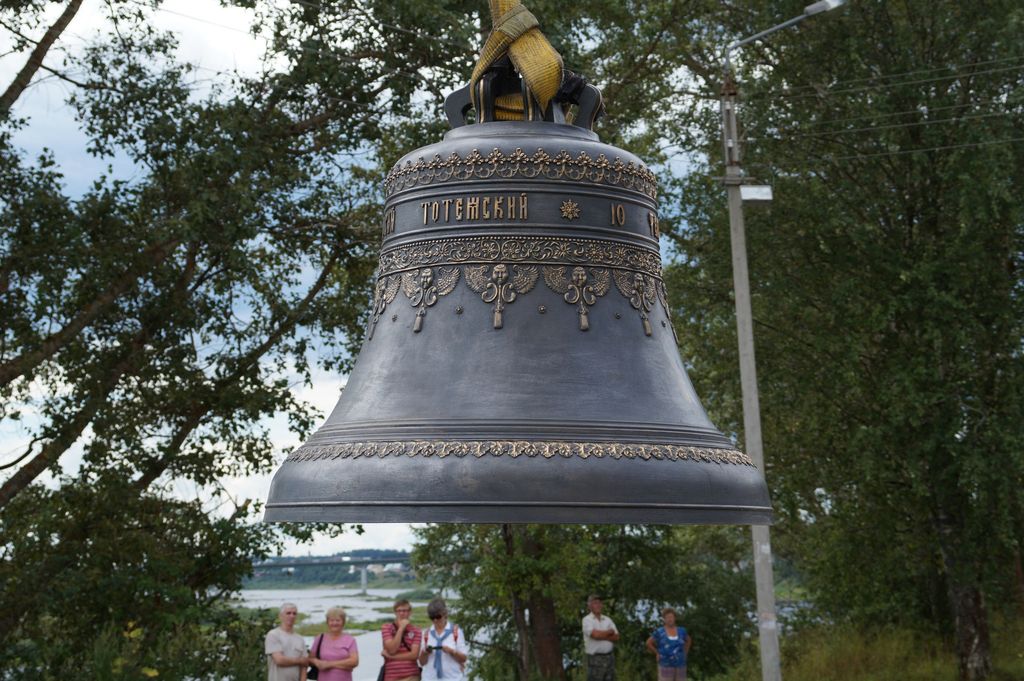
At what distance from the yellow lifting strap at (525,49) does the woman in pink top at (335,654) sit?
5.63 metres

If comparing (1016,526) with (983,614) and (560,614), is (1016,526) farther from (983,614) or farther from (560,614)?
(560,614)

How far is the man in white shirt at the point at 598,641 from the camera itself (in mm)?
12000

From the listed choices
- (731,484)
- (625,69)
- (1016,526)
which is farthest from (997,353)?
(731,484)

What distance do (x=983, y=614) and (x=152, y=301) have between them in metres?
11.0

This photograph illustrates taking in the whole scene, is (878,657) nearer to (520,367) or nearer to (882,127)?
(882,127)

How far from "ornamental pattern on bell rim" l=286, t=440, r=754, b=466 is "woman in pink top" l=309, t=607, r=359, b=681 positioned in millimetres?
5392

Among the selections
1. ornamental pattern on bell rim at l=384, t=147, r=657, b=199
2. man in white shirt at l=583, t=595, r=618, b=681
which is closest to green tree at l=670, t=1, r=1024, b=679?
man in white shirt at l=583, t=595, r=618, b=681

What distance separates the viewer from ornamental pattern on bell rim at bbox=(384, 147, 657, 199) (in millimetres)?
3238

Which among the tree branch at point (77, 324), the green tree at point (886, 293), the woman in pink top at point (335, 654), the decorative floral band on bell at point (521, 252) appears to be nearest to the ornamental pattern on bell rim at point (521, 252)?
the decorative floral band on bell at point (521, 252)

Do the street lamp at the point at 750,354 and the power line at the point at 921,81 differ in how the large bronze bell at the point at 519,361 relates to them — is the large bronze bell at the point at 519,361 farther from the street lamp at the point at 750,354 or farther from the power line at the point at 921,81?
the power line at the point at 921,81

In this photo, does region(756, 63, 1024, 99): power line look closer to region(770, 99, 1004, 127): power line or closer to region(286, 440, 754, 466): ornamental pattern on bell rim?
region(770, 99, 1004, 127): power line

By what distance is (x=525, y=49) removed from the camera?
10.6 feet

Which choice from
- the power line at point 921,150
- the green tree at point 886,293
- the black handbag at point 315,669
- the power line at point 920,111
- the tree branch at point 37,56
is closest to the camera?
the black handbag at point 315,669

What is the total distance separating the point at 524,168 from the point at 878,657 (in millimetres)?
15572
